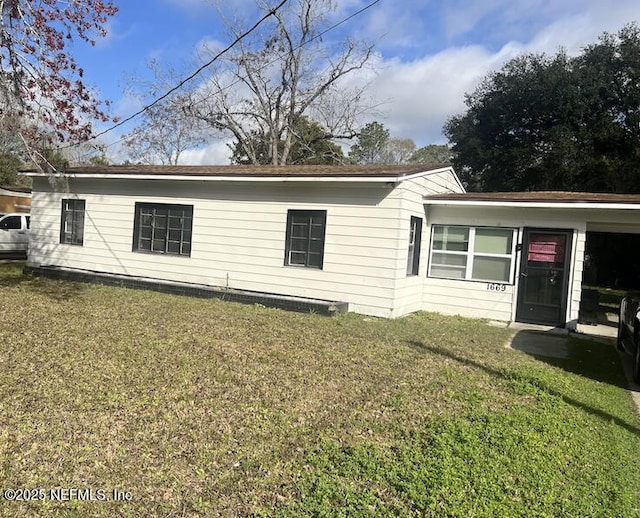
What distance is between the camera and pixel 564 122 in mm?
21047

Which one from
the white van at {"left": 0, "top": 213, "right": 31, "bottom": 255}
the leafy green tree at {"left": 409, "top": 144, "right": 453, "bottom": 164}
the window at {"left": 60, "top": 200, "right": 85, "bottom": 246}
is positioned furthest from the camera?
the leafy green tree at {"left": 409, "top": 144, "right": 453, "bottom": 164}

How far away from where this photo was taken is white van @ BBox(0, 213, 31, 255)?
684 inches

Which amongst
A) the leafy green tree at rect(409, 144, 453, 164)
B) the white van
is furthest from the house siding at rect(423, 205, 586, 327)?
the leafy green tree at rect(409, 144, 453, 164)

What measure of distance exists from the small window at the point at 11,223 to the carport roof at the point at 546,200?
49.2 ft

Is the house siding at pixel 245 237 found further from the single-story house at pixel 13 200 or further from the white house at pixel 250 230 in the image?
the single-story house at pixel 13 200

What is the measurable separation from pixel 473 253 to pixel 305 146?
18323 mm

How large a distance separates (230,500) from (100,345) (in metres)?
3.69

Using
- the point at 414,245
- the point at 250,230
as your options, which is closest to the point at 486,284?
the point at 414,245

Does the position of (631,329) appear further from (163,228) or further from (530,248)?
(163,228)

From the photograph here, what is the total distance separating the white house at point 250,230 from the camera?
9.52m

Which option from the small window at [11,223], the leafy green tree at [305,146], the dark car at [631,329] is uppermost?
the leafy green tree at [305,146]

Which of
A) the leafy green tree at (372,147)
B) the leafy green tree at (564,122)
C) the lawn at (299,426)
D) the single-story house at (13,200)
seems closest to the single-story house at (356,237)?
the lawn at (299,426)

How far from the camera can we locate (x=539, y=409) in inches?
186

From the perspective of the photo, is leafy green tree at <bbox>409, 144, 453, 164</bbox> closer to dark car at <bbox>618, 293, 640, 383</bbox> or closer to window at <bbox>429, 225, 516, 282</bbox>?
window at <bbox>429, 225, 516, 282</bbox>
